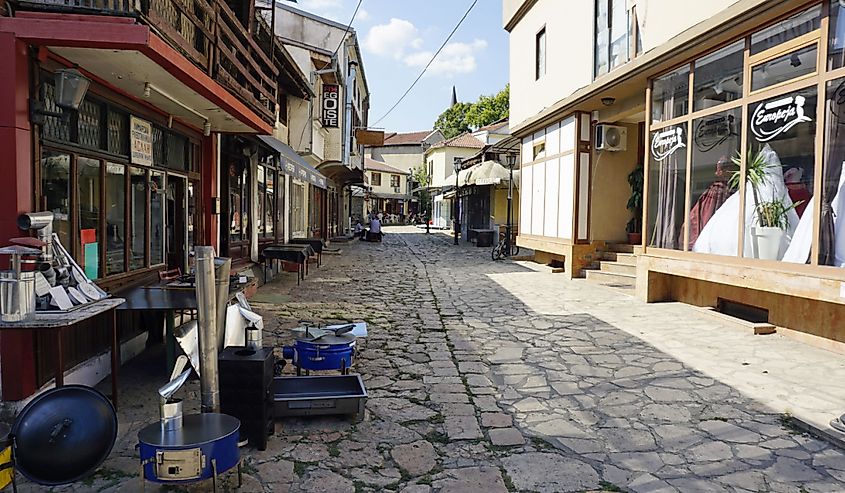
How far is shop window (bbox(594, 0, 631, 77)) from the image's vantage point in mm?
10289

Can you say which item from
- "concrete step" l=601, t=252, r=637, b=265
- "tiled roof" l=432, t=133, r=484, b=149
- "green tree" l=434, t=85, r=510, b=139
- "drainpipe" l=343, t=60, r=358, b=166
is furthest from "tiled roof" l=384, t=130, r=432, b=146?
"concrete step" l=601, t=252, r=637, b=265

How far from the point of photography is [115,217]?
18.9ft

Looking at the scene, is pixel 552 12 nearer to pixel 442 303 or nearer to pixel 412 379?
pixel 442 303

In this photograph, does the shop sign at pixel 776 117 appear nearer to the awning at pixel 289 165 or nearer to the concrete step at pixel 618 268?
the concrete step at pixel 618 268

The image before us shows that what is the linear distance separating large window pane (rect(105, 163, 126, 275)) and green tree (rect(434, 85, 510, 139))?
4192 centimetres

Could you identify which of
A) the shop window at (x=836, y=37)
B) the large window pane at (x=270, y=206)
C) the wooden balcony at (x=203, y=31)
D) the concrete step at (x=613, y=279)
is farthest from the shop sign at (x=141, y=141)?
the concrete step at (x=613, y=279)

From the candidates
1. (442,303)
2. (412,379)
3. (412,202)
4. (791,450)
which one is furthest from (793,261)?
(412,202)

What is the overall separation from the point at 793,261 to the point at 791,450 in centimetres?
311

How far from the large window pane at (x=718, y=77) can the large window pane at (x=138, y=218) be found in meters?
7.41

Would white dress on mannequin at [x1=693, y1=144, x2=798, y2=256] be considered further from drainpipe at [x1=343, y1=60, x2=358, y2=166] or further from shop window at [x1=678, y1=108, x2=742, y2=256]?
drainpipe at [x1=343, y1=60, x2=358, y2=166]

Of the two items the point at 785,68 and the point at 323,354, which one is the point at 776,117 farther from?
the point at 323,354

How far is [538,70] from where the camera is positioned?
1475 centimetres

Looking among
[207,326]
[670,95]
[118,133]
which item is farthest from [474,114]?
[207,326]

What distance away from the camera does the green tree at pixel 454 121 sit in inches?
2288
